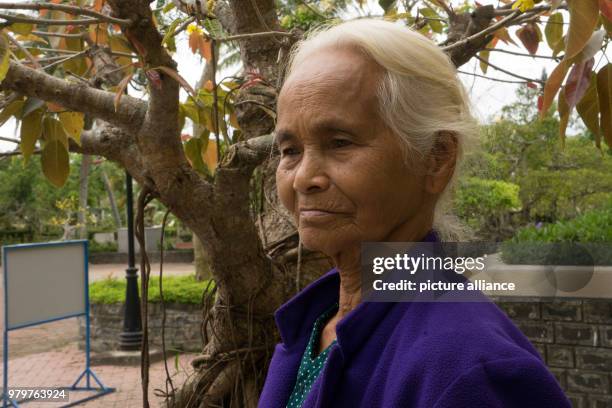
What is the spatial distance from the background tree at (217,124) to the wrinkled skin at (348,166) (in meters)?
0.50

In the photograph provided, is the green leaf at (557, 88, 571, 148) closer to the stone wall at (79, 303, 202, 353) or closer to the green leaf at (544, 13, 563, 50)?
the green leaf at (544, 13, 563, 50)

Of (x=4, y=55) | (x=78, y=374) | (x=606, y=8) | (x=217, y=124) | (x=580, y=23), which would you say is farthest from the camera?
(x=78, y=374)

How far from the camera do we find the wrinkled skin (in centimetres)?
110

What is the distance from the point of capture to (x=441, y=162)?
3.82 ft

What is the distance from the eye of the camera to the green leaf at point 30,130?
229 centimetres

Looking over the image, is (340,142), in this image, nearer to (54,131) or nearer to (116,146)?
(116,146)

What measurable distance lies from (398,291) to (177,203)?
1026mm

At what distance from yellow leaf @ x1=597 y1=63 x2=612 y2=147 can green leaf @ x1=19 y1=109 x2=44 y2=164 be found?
1.83 m

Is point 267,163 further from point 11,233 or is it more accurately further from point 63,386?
point 11,233

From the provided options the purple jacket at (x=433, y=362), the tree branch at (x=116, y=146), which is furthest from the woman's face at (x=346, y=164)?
the tree branch at (x=116, y=146)

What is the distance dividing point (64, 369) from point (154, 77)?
288 inches

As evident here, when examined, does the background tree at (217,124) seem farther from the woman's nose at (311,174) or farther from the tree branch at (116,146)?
the woman's nose at (311,174)

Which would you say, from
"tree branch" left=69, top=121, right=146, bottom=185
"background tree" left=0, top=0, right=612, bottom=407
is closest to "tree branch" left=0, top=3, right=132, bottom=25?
"background tree" left=0, top=0, right=612, bottom=407

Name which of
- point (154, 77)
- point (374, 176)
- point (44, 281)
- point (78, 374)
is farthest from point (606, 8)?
point (78, 374)
